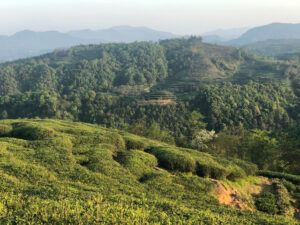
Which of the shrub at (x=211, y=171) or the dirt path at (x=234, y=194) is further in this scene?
the shrub at (x=211, y=171)

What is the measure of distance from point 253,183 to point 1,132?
881 inches

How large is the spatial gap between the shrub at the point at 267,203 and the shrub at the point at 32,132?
17229mm

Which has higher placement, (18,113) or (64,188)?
(64,188)

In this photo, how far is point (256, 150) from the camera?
60.3 metres

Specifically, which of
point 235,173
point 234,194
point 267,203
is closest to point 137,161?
point 234,194

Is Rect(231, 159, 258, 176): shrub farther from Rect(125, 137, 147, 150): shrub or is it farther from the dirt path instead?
Rect(125, 137, 147, 150): shrub

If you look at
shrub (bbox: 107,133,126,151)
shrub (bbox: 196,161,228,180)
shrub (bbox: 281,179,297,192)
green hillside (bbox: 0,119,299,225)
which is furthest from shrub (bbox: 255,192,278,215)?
shrub (bbox: 107,133,126,151)

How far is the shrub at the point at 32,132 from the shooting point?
115 ft

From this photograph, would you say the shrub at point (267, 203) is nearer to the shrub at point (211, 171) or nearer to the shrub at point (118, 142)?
the shrub at point (211, 171)

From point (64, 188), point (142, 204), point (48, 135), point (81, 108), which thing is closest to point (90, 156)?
point (48, 135)

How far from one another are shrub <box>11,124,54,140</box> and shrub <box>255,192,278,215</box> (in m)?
17.2

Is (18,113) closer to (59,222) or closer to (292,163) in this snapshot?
(292,163)

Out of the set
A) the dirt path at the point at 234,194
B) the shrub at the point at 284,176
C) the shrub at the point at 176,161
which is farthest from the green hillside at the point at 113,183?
the shrub at the point at 284,176

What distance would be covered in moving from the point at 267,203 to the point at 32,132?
1963 centimetres
